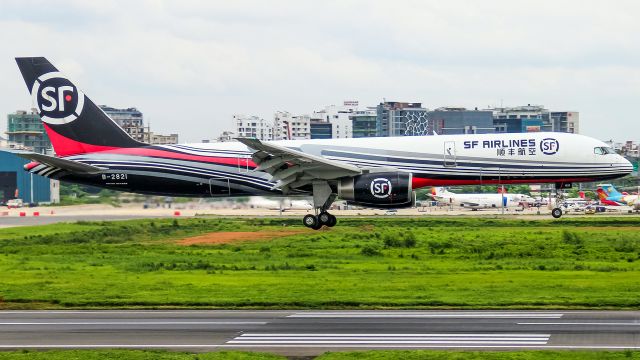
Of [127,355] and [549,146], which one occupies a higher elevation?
[549,146]

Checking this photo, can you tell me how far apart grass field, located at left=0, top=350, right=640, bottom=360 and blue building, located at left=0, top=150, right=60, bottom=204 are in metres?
63.0

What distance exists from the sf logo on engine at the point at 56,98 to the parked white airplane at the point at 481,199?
238 ft

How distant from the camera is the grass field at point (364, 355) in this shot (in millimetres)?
19594

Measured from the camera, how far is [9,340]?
901 inches

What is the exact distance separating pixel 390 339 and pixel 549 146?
26.2 meters

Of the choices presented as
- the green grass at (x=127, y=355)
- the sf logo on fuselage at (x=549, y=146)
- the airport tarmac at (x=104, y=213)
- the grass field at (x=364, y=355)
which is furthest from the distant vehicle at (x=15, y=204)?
the grass field at (x=364, y=355)

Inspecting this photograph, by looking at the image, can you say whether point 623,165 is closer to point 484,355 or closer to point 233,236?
point 233,236

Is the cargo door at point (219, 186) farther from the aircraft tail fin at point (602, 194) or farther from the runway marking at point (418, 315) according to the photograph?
the aircraft tail fin at point (602, 194)

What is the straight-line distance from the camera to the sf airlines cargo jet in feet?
146

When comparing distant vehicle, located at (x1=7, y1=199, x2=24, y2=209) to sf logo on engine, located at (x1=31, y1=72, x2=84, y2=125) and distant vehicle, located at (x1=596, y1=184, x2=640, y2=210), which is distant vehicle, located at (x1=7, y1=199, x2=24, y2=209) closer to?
sf logo on engine, located at (x1=31, y1=72, x2=84, y2=125)

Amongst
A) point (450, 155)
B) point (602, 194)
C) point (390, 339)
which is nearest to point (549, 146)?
point (450, 155)

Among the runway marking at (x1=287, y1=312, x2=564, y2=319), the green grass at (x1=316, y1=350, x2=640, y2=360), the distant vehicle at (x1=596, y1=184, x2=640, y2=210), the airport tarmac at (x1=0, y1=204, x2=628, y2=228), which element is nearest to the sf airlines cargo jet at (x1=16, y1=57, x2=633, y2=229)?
the airport tarmac at (x1=0, y1=204, x2=628, y2=228)

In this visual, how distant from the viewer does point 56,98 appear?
4756cm

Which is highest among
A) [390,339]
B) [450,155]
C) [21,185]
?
[450,155]
